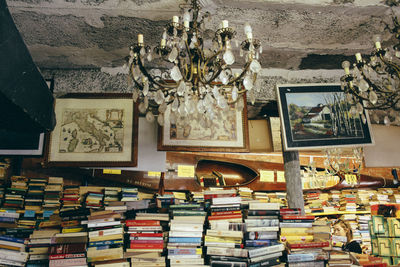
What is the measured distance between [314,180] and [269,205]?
4304mm

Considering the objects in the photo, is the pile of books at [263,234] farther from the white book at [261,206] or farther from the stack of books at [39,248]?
the stack of books at [39,248]

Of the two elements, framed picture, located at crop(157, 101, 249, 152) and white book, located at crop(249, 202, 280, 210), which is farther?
framed picture, located at crop(157, 101, 249, 152)

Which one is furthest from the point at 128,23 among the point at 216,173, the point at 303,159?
the point at 303,159

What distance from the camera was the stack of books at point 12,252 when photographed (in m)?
2.43

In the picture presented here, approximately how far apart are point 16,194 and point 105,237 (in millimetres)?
2498

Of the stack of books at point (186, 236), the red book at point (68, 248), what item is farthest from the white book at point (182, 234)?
the red book at point (68, 248)

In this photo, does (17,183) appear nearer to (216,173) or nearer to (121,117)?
(121,117)

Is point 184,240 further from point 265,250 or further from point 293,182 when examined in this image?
point 293,182

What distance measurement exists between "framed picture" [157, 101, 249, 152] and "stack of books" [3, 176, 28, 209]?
2.34 m

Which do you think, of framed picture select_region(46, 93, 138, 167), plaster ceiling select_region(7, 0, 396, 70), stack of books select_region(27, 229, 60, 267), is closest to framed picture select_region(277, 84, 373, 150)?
plaster ceiling select_region(7, 0, 396, 70)

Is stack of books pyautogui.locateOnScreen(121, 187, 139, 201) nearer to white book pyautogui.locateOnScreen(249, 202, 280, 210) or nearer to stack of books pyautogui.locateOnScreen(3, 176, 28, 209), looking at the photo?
stack of books pyautogui.locateOnScreen(3, 176, 28, 209)

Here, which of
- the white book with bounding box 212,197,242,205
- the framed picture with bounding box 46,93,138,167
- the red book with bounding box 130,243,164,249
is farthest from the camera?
the framed picture with bounding box 46,93,138,167

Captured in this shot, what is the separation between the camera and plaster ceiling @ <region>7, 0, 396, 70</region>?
8.41ft

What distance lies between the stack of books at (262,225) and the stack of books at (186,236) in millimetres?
405
